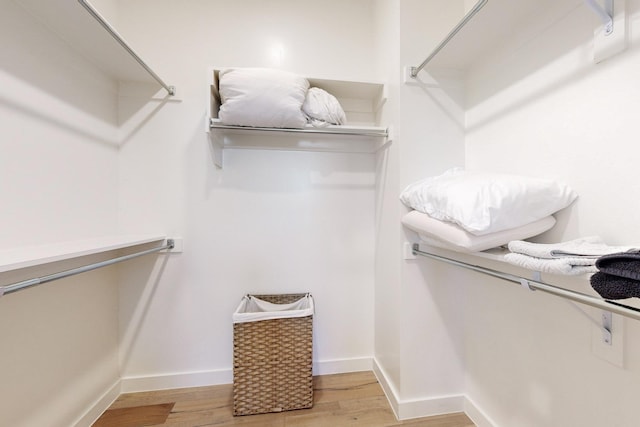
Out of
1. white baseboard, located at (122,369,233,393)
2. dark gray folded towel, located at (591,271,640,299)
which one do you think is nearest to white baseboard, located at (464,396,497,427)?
dark gray folded towel, located at (591,271,640,299)

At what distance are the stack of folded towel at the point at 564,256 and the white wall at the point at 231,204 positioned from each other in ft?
3.33

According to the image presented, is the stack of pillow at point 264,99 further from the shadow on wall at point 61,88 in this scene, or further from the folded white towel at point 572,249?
the folded white towel at point 572,249

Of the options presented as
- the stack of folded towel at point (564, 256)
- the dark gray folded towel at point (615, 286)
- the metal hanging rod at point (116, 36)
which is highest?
the metal hanging rod at point (116, 36)

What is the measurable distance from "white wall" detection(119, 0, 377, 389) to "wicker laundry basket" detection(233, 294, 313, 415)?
0.93ft

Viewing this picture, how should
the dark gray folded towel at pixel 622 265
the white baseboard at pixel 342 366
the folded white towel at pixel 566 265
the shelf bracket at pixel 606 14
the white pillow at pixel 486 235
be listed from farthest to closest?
1. the white baseboard at pixel 342 366
2. the white pillow at pixel 486 235
3. the shelf bracket at pixel 606 14
4. the folded white towel at pixel 566 265
5. the dark gray folded towel at pixel 622 265

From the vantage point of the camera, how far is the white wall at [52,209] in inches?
35.8

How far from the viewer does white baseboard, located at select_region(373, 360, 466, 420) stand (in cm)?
128

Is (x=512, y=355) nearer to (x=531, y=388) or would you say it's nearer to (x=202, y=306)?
(x=531, y=388)

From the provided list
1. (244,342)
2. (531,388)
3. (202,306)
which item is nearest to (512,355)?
(531,388)

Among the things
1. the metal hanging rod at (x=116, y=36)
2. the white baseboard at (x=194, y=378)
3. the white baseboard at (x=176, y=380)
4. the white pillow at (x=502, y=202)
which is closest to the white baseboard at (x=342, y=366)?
the white baseboard at (x=194, y=378)

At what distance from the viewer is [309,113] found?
1.33m

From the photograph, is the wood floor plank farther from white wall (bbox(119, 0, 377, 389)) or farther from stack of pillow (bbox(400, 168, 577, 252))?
stack of pillow (bbox(400, 168, 577, 252))

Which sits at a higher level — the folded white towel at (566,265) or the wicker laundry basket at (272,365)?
the folded white towel at (566,265)

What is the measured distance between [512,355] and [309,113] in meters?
1.40
